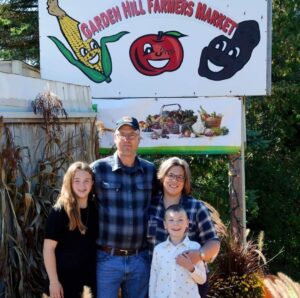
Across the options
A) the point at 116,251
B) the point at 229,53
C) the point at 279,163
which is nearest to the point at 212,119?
the point at 229,53

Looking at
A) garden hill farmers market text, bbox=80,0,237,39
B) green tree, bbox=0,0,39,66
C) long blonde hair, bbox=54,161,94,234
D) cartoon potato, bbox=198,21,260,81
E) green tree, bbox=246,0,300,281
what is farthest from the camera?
green tree, bbox=0,0,39,66

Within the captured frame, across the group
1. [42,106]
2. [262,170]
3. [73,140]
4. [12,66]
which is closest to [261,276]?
[73,140]

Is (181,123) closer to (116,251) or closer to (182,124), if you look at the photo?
(182,124)

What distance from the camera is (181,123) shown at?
6.93 m

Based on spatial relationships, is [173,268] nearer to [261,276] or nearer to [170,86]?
[261,276]

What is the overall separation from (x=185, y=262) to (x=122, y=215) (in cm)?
56

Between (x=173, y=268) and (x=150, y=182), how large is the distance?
0.63m

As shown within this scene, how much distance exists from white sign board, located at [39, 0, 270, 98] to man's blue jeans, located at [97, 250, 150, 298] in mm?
3158

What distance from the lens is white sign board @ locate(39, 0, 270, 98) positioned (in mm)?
6766

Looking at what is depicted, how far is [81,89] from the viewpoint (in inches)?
257

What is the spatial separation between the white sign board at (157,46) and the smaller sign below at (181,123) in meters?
0.11

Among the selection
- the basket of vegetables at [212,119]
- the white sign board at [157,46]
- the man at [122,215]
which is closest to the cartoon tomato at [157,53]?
the white sign board at [157,46]

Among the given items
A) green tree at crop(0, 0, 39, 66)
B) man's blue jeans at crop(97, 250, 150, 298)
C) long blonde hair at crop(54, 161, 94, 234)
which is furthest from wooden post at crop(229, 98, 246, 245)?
green tree at crop(0, 0, 39, 66)

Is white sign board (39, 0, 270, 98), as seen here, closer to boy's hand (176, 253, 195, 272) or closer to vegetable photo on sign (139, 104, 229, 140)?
vegetable photo on sign (139, 104, 229, 140)
